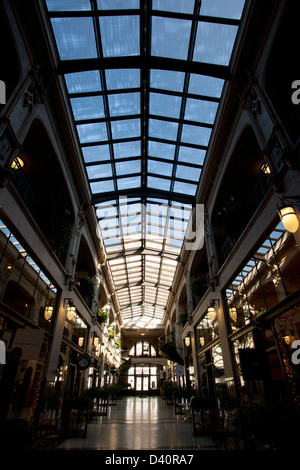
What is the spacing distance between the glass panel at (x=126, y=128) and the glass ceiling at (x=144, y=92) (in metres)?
0.05

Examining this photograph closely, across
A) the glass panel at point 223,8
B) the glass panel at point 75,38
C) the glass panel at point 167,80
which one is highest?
the glass panel at point 167,80

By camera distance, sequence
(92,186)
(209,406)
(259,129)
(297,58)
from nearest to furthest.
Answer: (297,58)
(259,129)
(209,406)
(92,186)

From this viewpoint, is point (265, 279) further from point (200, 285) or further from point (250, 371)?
point (200, 285)

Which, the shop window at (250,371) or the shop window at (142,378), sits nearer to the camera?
the shop window at (250,371)

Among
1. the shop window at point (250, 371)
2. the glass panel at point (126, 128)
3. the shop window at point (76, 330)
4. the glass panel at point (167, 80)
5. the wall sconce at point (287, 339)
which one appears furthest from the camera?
the shop window at point (76, 330)

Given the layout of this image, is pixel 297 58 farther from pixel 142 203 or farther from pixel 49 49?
pixel 142 203

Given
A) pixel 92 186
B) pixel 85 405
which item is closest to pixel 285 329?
pixel 85 405

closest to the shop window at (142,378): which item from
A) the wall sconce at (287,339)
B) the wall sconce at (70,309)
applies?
the wall sconce at (70,309)

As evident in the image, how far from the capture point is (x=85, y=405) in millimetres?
7012

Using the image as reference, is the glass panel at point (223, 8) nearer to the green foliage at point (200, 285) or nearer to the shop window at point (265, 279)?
the shop window at point (265, 279)

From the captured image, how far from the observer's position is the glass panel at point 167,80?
886cm

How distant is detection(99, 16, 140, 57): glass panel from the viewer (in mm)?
7398

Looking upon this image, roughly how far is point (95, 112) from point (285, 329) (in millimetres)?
9680

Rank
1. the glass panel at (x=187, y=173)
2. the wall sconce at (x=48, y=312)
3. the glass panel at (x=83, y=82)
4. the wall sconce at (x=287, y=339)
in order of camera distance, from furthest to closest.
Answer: the glass panel at (x=187, y=173)
the glass panel at (x=83, y=82)
the wall sconce at (x=48, y=312)
the wall sconce at (x=287, y=339)
